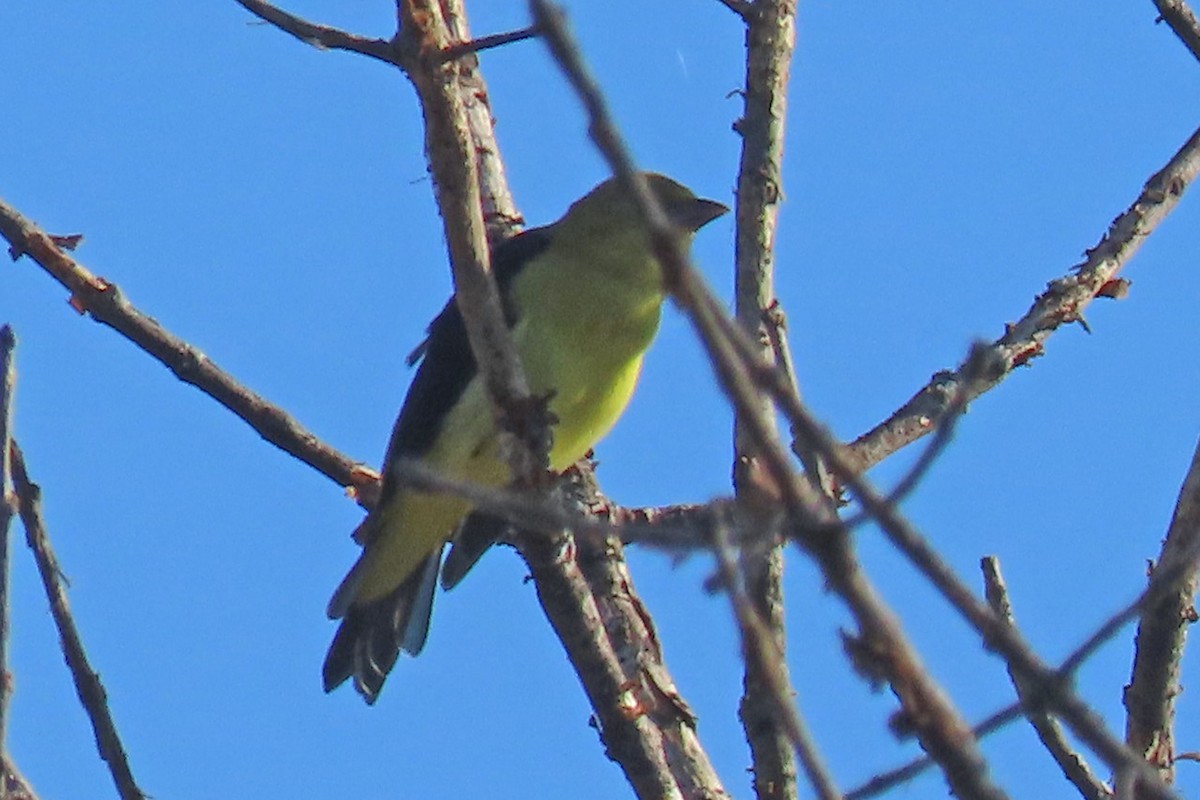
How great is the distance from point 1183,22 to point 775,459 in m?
3.03

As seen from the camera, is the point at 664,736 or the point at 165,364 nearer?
the point at 664,736

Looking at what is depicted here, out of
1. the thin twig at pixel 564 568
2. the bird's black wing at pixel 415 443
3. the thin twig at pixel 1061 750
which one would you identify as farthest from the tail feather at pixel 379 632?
the thin twig at pixel 1061 750

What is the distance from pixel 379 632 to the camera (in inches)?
220

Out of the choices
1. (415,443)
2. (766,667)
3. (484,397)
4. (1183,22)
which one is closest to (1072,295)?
(1183,22)

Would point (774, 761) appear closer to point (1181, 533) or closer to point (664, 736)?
point (664, 736)

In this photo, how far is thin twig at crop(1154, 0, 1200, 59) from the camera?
13.3 ft

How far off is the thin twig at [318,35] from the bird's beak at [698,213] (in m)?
2.40

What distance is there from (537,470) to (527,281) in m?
1.82

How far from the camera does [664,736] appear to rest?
4023 millimetres

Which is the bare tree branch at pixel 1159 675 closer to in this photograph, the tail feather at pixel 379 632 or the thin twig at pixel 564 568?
the thin twig at pixel 564 568

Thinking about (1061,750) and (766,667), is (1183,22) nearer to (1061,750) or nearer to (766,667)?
(1061,750)

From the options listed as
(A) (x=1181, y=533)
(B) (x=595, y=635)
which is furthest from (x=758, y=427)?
(B) (x=595, y=635)

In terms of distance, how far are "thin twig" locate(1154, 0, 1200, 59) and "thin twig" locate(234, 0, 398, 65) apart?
1.68 metres

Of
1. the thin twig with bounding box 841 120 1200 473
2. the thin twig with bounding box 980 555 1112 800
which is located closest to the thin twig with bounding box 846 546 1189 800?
the thin twig with bounding box 980 555 1112 800
